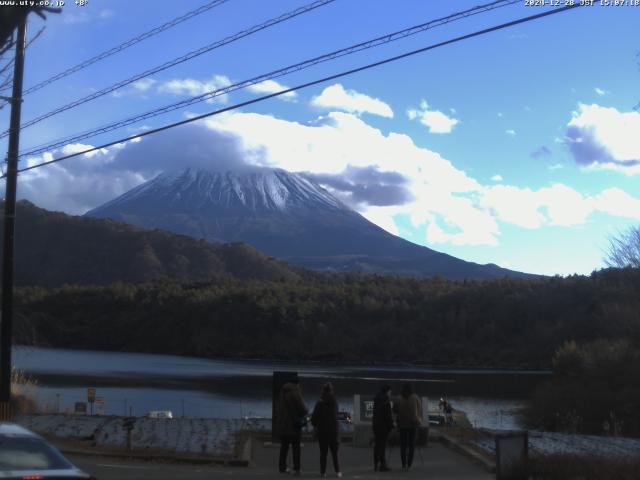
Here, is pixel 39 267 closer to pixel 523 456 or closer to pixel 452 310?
pixel 452 310

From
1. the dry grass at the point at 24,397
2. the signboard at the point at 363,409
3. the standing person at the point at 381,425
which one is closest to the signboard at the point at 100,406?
the dry grass at the point at 24,397

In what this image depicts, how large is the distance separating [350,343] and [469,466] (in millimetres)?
106474

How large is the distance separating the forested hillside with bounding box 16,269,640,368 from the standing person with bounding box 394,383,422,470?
305 feet

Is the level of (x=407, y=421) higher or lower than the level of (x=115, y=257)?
lower

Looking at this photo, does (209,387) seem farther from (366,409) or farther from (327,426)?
(327,426)

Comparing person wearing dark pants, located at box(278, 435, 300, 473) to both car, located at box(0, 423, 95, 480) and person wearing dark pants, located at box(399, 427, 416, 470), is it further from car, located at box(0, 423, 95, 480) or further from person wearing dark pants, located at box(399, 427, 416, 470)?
car, located at box(0, 423, 95, 480)

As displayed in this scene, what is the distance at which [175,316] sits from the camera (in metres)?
128

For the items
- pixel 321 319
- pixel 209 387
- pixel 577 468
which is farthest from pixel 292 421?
pixel 321 319

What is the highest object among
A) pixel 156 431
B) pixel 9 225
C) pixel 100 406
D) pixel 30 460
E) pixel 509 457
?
pixel 9 225

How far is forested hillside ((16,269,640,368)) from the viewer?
111 metres

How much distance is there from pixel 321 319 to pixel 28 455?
12013 centimetres

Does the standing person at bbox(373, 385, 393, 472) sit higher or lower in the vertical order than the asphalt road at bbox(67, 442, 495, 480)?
higher

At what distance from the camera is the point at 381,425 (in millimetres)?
13570

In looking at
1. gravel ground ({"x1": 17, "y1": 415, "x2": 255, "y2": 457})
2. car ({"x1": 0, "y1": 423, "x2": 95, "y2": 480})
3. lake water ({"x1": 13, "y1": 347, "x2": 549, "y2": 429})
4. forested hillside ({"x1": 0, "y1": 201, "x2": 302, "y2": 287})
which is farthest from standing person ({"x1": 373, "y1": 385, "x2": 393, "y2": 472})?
forested hillside ({"x1": 0, "y1": 201, "x2": 302, "y2": 287})
